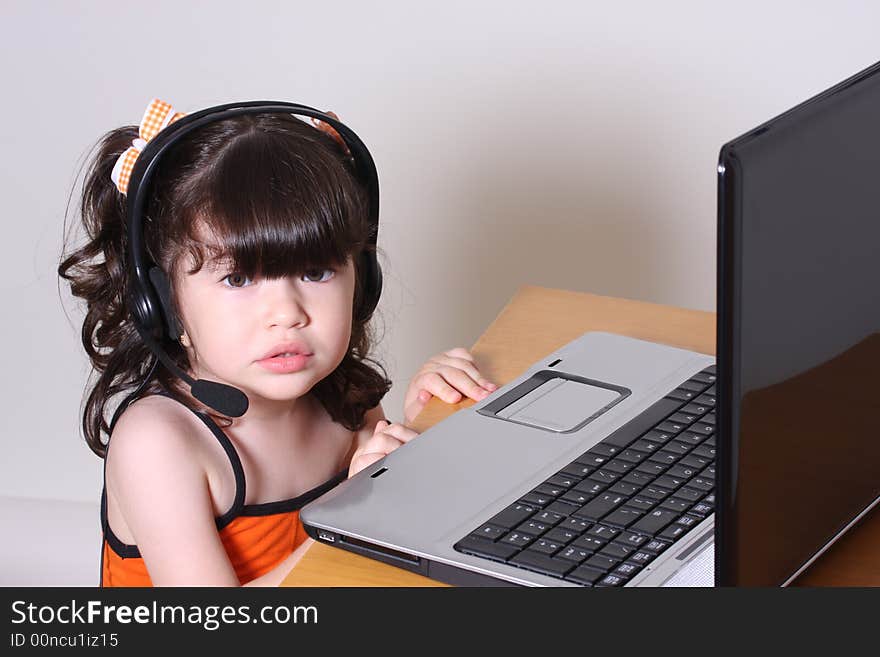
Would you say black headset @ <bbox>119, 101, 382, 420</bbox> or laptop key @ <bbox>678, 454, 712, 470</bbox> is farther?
black headset @ <bbox>119, 101, 382, 420</bbox>

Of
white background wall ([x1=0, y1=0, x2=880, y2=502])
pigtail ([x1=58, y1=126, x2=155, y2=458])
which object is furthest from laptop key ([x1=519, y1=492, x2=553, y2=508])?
white background wall ([x1=0, y1=0, x2=880, y2=502])

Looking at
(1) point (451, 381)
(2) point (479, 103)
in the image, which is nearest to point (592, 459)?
(1) point (451, 381)

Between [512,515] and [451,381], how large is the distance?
292 millimetres

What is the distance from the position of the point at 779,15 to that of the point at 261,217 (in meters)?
1.04

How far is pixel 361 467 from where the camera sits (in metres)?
0.95

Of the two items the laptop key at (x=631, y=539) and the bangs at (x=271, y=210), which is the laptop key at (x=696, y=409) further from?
the bangs at (x=271, y=210)

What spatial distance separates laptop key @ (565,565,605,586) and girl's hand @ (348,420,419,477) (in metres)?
0.24

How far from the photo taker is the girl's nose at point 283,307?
40.8 inches

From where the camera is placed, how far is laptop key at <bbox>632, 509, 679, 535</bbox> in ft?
2.58

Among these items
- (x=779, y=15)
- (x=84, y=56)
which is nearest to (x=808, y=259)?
(x=779, y=15)

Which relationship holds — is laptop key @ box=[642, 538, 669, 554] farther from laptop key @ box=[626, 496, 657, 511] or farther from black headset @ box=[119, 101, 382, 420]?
black headset @ box=[119, 101, 382, 420]

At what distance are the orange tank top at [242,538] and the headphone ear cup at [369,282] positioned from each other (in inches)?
7.2

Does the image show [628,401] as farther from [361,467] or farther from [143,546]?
[143,546]

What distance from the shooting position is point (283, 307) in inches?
40.9
